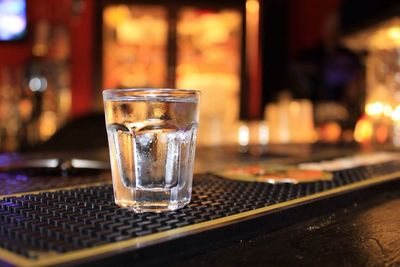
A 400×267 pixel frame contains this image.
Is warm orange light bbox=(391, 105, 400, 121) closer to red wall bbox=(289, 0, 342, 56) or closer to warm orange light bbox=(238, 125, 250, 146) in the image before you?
warm orange light bbox=(238, 125, 250, 146)

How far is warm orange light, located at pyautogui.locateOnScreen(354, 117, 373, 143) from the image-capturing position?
97.6 inches

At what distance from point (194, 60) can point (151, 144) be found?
3927 millimetres

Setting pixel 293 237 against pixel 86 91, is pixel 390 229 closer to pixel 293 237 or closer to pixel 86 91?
pixel 293 237

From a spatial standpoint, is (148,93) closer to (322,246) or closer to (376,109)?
(322,246)

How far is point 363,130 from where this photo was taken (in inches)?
102

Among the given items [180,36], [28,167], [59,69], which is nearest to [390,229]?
[28,167]

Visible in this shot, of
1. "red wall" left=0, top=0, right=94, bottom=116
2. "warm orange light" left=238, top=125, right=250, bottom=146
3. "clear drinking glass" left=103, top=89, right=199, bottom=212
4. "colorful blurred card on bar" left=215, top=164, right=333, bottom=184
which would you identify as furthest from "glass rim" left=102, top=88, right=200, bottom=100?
"red wall" left=0, top=0, right=94, bottom=116

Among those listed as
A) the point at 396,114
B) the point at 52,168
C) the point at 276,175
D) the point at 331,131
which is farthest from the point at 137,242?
the point at 331,131

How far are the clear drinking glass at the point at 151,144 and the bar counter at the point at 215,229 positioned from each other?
0.02m

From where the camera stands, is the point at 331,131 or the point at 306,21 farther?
the point at 306,21

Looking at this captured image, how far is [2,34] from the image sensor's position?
12.9ft

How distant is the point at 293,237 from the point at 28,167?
0.61 m

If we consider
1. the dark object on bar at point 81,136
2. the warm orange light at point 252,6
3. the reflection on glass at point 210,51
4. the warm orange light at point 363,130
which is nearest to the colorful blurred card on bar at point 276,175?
the dark object on bar at point 81,136

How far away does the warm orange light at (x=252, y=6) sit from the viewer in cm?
426
